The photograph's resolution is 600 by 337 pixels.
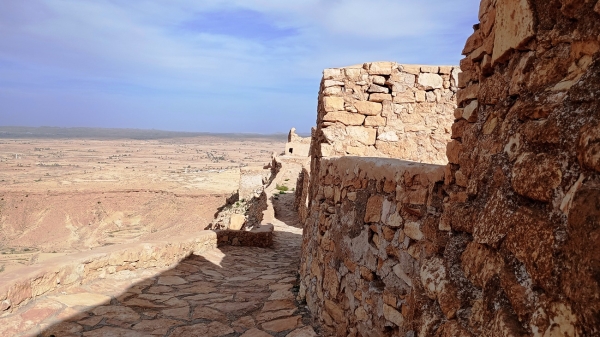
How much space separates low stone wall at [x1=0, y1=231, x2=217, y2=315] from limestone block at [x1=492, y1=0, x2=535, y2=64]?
4127 mm

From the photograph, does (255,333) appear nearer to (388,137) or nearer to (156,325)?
(156,325)

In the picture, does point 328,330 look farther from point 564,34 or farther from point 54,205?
point 54,205

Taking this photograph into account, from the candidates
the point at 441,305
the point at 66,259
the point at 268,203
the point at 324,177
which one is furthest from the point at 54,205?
the point at 441,305

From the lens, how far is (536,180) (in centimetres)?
115

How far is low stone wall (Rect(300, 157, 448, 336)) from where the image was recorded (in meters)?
2.04

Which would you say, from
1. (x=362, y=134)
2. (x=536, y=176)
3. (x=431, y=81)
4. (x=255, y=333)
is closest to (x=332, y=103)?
(x=362, y=134)

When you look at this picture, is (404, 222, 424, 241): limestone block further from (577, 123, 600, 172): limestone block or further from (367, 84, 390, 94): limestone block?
(367, 84, 390, 94): limestone block

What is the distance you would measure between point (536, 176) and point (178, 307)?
4231 mm

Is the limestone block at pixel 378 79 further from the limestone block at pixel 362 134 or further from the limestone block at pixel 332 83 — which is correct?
the limestone block at pixel 362 134

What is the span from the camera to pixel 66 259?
4754 mm

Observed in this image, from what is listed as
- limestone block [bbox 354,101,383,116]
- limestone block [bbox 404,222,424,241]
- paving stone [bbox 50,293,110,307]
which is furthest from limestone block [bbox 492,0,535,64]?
paving stone [bbox 50,293,110,307]

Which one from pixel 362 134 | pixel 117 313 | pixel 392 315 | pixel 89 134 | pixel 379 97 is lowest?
pixel 117 313

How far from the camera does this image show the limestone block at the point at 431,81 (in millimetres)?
4512

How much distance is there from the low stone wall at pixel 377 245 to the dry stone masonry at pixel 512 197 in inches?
0.5
